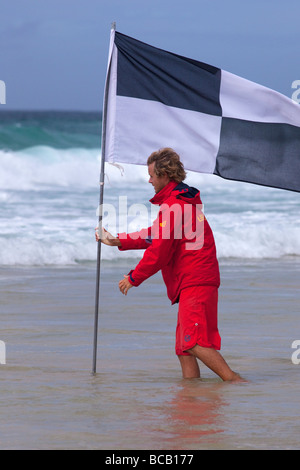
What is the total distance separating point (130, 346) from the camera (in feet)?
24.0

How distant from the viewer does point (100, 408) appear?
17.2 feet

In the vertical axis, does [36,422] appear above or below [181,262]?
below

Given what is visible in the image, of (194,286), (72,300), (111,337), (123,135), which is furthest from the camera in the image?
(72,300)

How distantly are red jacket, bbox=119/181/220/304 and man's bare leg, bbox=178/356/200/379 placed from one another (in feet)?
1.28

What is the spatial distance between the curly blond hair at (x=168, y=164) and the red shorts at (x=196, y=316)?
2.24 feet

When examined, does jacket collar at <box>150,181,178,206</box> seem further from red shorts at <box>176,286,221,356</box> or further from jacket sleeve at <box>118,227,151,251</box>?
red shorts at <box>176,286,221,356</box>

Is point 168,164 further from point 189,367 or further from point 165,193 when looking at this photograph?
point 189,367

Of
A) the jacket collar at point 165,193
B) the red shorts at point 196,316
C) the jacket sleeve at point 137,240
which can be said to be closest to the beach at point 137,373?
the red shorts at point 196,316

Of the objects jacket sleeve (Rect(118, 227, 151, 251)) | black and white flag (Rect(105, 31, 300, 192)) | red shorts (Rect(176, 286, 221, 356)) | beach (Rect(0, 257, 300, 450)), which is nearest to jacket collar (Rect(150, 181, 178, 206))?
jacket sleeve (Rect(118, 227, 151, 251))

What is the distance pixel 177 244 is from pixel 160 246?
18cm
